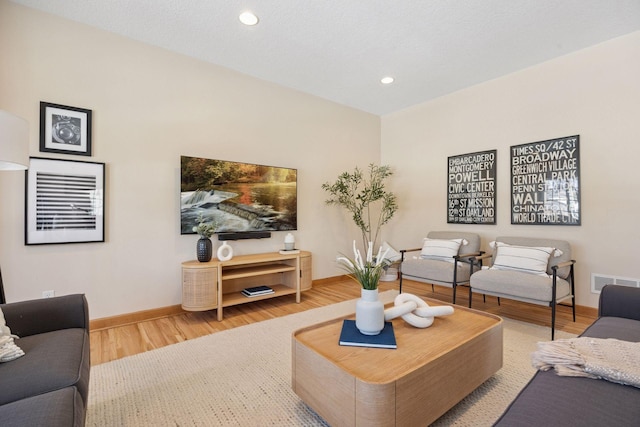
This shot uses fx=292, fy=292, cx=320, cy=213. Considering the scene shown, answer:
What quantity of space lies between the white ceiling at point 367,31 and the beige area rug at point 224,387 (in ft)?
9.32

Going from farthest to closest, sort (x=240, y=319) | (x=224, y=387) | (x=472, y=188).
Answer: (x=472, y=188) < (x=240, y=319) < (x=224, y=387)

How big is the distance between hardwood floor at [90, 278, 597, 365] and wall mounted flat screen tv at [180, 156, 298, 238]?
93cm

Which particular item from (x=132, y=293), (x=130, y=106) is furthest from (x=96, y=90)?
(x=132, y=293)

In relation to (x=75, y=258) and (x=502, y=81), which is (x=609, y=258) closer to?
(x=502, y=81)

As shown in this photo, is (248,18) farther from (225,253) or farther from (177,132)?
(225,253)

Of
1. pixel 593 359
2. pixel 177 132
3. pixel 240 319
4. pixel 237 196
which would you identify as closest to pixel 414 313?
pixel 593 359

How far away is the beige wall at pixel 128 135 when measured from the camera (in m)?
2.46

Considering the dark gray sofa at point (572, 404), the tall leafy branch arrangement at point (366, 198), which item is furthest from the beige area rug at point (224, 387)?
the tall leafy branch arrangement at point (366, 198)

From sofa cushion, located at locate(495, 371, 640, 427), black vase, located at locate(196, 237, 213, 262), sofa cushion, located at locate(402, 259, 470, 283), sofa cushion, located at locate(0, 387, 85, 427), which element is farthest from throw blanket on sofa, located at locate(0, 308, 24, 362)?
sofa cushion, located at locate(402, 259, 470, 283)

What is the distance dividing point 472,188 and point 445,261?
120cm

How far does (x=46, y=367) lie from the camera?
119 centimetres

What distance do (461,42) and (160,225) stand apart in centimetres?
367

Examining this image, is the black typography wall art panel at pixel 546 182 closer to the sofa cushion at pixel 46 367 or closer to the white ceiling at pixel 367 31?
the white ceiling at pixel 367 31

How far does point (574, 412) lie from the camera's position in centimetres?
96
